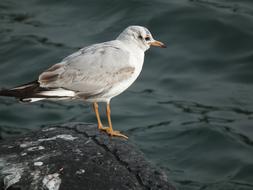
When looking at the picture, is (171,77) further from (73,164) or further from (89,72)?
(73,164)

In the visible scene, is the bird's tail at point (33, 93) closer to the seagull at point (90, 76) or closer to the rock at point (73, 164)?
the seagull at point (90, 76)

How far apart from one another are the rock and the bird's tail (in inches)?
15.1

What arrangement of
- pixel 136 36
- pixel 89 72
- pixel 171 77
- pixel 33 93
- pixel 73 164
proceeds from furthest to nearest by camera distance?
1. pixel 171 77
2. pixel 136 36
3. pixel 89 72
4. pixel 33 93
5. pixel 73 164

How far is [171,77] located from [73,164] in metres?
6.66

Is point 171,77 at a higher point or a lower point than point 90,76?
lower

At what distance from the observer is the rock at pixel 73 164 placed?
552 centimetres

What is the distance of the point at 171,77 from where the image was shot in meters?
12.2

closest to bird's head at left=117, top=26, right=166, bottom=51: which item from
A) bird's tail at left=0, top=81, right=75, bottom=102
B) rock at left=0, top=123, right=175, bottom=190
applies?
bird's tail at left=0, top=81, right=75, bottom=102

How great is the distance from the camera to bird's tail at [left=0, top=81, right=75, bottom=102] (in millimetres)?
6363

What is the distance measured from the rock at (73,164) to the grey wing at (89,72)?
20.1 inches

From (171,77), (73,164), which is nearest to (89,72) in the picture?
(73,164)

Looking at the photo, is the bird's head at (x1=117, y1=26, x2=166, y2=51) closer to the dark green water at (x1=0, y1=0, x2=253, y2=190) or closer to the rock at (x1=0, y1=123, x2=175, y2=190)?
the rock at (x1=0, y1=123, x2=175, y2=190)

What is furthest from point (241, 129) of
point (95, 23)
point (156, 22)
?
point (95, 23)

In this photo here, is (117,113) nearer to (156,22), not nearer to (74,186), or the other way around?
(156,22)
